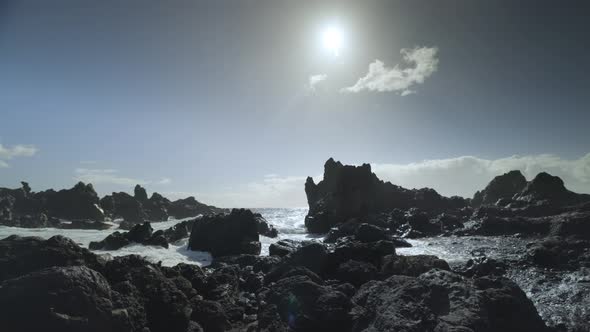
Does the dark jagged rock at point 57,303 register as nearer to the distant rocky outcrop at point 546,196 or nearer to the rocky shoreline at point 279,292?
the rocky shoreline at point 279,292

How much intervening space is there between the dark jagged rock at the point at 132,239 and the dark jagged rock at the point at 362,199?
104 ft

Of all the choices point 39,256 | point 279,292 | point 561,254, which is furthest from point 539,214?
point 39,256

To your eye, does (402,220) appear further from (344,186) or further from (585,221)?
(585,221)

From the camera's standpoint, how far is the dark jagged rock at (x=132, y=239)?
32906mm

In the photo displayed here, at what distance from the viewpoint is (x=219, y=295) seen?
1409cm

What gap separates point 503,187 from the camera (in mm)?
74500

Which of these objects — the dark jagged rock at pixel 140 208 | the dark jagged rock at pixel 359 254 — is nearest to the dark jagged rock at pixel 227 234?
the dark jagged rock at pixel 359 254

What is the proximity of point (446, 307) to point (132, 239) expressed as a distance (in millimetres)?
34672

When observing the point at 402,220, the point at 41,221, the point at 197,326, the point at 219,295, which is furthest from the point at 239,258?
the point at 41,221

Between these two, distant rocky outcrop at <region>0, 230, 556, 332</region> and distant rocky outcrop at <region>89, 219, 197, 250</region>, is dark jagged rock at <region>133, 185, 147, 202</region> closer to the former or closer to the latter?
distant rocky outcrop at <region>89, 219, 197, 250</region>

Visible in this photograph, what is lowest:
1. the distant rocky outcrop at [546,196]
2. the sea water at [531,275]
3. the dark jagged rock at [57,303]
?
the sea water at [531,275]

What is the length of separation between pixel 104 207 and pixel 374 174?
2722 inches

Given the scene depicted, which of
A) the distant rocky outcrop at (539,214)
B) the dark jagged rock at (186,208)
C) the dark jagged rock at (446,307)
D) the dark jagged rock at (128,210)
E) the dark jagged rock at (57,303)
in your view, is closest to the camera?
the dark jagged rock at (57,303)

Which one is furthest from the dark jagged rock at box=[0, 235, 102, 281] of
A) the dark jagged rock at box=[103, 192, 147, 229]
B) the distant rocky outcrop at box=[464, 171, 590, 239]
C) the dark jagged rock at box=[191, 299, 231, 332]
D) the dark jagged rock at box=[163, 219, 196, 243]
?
the dark jagged rock at box=[103, 192, 147, 229]
